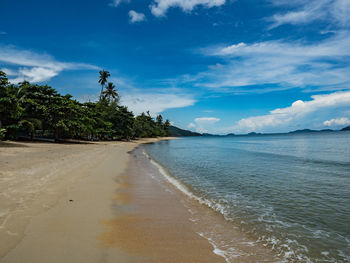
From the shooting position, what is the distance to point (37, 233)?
4.41 m

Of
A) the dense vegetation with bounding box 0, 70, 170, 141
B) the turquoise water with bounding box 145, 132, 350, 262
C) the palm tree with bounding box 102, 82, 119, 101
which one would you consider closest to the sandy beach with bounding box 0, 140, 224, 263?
the turquoise water with bounding box 145, 132, 350, 262

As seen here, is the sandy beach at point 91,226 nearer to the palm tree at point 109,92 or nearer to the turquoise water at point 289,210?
the turquoise water at point 289,210

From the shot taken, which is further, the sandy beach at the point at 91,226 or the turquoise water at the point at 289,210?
the turquoise water at the point at 289,210

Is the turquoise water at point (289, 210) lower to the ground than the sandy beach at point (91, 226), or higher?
lower

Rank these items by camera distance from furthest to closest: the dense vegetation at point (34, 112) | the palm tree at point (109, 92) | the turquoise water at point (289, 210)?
the palm tree at point (109, 92) < the dense vegetation at point (34, 112) < the turquoise water at point (289, 210)

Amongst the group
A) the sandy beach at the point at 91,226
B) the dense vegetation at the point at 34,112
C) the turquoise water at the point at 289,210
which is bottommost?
Answer: the turquoise water at the point at 289,210

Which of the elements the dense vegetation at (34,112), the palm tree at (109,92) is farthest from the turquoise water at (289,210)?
the palm tree at (109,92)

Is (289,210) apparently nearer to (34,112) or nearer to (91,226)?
(91,226)

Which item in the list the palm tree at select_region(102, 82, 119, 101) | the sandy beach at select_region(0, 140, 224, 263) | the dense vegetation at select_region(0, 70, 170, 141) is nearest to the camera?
the sandy beach at select_region(0, 140, 224, 263)

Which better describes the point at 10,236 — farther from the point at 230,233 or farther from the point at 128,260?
the point at 230,233

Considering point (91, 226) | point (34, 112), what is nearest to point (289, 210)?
point (91, 226)

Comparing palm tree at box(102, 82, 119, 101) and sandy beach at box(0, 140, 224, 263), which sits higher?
palm tree at box(102, 82, 119, 101)

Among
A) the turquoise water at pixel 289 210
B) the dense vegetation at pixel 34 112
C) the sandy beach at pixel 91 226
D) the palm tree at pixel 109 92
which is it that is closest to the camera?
the sandy beach at pixel 91 226

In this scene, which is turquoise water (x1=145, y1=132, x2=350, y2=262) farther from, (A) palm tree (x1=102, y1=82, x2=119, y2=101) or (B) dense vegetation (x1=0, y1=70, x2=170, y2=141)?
(A) palm tree (x1=102, y1=82, x2=119, y2=101)
